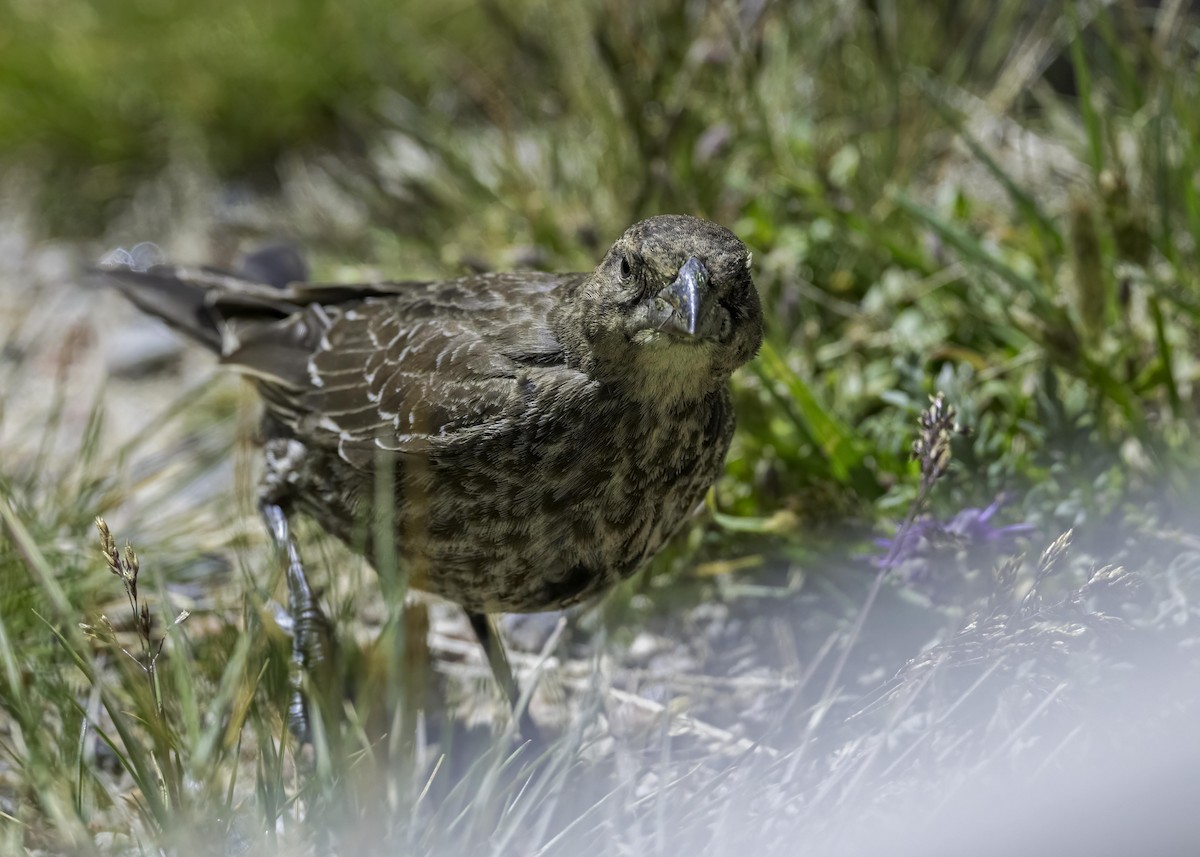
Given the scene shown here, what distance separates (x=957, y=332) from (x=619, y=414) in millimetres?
1662

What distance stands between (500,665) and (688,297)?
1.25m

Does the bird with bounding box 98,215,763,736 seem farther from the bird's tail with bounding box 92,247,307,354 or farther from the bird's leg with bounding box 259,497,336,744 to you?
the bird's tail with bounding box 92,247,307,354

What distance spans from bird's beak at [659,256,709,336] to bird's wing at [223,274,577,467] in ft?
1.13

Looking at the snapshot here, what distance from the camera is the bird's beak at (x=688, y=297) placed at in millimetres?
2338

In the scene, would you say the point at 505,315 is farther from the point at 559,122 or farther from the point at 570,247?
the point at 559,122

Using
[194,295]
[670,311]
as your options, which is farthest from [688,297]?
[194,295]

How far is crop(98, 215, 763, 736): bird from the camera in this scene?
2523 mm

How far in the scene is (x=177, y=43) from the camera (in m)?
6.77

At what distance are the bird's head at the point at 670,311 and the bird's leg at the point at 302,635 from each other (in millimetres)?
1009

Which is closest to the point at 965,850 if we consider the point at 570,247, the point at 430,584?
the point at 430,584

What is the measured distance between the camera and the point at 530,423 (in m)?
2.65

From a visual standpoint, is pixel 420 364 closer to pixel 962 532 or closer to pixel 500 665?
pixel 500 665

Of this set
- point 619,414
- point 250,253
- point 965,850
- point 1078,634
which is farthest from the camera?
point 250,253

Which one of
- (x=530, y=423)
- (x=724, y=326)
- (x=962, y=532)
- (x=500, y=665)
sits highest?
(x=724, y=326)
